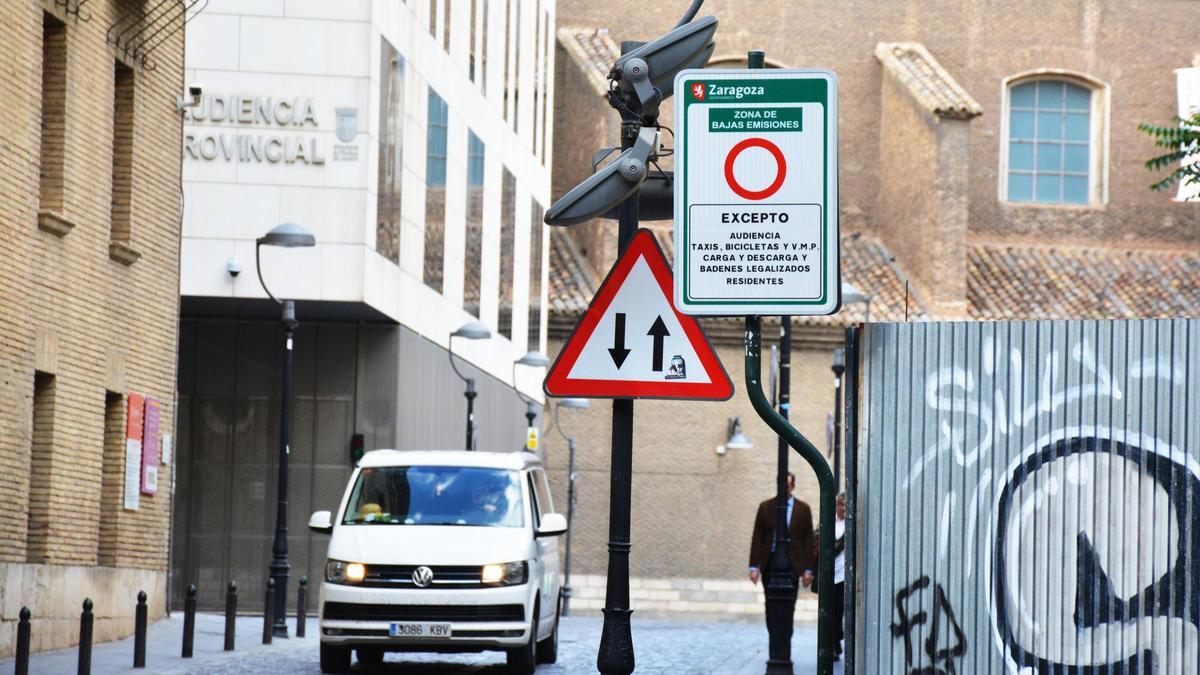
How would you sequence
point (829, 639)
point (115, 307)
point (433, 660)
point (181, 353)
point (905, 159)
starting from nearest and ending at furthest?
point (829, 639) < point (433, 660) < point (115, 307) < point (181, 353) < point (905, 159)

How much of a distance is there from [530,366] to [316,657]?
23.2 metres

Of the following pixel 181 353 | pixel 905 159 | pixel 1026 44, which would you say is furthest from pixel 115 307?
pixel 1026 44

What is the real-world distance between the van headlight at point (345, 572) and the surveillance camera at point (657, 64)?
343 inches

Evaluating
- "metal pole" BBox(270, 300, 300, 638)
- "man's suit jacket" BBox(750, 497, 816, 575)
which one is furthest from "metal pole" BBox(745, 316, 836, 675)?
"metal pole" BBox(270, 300, 300, 638)

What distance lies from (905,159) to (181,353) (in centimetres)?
2141

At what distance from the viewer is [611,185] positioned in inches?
384

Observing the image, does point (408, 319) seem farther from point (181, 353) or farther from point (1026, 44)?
point (1026, 44)

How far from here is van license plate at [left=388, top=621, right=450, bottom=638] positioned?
A: 1783cm

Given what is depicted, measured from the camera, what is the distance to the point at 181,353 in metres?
34.0

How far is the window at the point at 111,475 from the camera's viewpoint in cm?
2314

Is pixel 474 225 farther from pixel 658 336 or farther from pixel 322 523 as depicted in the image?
pixel 658 336

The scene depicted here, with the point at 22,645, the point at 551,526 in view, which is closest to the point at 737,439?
the point at 551,526

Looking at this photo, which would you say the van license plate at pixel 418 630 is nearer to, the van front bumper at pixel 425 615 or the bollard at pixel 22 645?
the van front bumper at pixel 425 615

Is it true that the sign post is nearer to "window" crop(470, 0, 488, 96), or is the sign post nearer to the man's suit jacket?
the man's suit jacket
